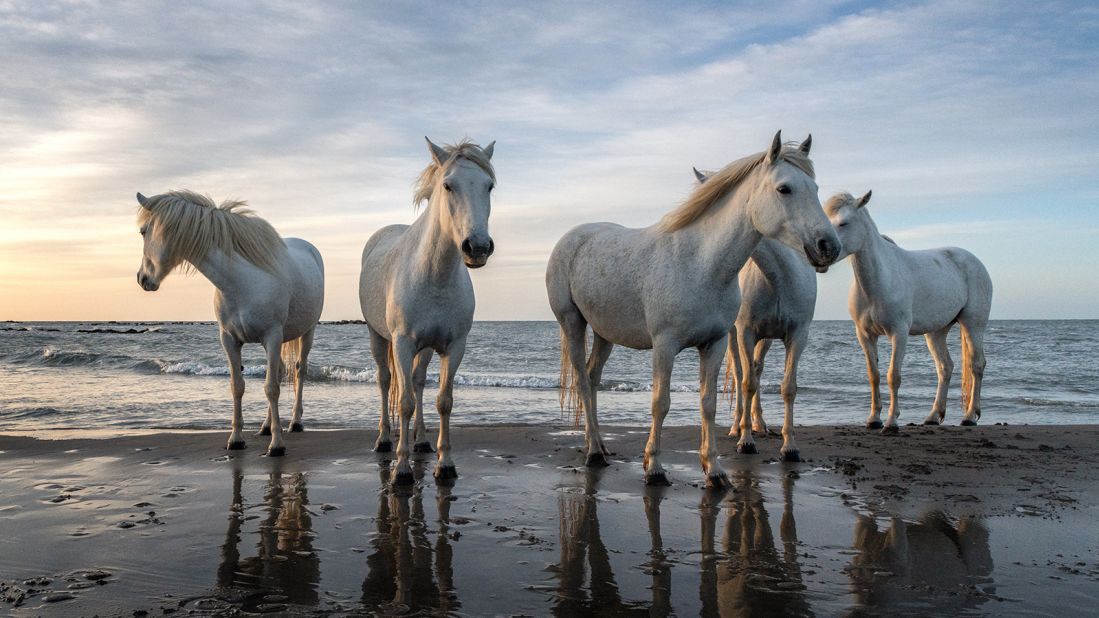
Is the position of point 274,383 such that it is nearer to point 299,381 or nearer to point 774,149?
point 299,381

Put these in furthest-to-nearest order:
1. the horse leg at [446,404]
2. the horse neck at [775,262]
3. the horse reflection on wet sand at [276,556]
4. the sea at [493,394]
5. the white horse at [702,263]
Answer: the sea at [493,394], the horse neck at [775,262], the horse leg at [446,404], the white horse at [702,263], the horse reflection on wet sand at [276,556]

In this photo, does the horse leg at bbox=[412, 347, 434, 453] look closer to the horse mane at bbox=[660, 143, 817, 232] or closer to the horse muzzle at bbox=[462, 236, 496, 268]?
the horse muzzle at bbox=[462, 236, 496, 268]

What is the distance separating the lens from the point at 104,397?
12.3 m

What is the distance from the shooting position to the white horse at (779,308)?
20.3 ft

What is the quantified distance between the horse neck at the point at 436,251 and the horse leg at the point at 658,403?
60.4 inches

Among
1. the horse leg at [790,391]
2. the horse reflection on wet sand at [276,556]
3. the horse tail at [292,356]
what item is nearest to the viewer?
the horse reflection on wet sand at [276,556]

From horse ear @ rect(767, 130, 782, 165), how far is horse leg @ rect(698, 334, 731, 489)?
1.20m

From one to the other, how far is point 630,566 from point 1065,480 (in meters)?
3.79

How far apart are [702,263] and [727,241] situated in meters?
0.22

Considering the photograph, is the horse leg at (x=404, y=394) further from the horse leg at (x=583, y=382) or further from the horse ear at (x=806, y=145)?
the horse ear at (x=806, y=145)

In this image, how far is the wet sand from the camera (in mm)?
2881

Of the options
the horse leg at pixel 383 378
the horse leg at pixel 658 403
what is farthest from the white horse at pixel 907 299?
the horse leg at pixel 383 378

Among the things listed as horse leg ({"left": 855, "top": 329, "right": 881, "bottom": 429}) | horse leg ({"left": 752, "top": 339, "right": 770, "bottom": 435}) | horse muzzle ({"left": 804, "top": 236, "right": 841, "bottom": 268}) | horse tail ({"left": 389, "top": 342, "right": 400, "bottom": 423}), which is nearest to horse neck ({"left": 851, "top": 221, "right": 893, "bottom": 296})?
horse leg ({"left": 855, "top": 329, "right": 881, "bottom": 429})

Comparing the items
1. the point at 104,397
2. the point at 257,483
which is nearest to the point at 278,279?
the point at 257,483
